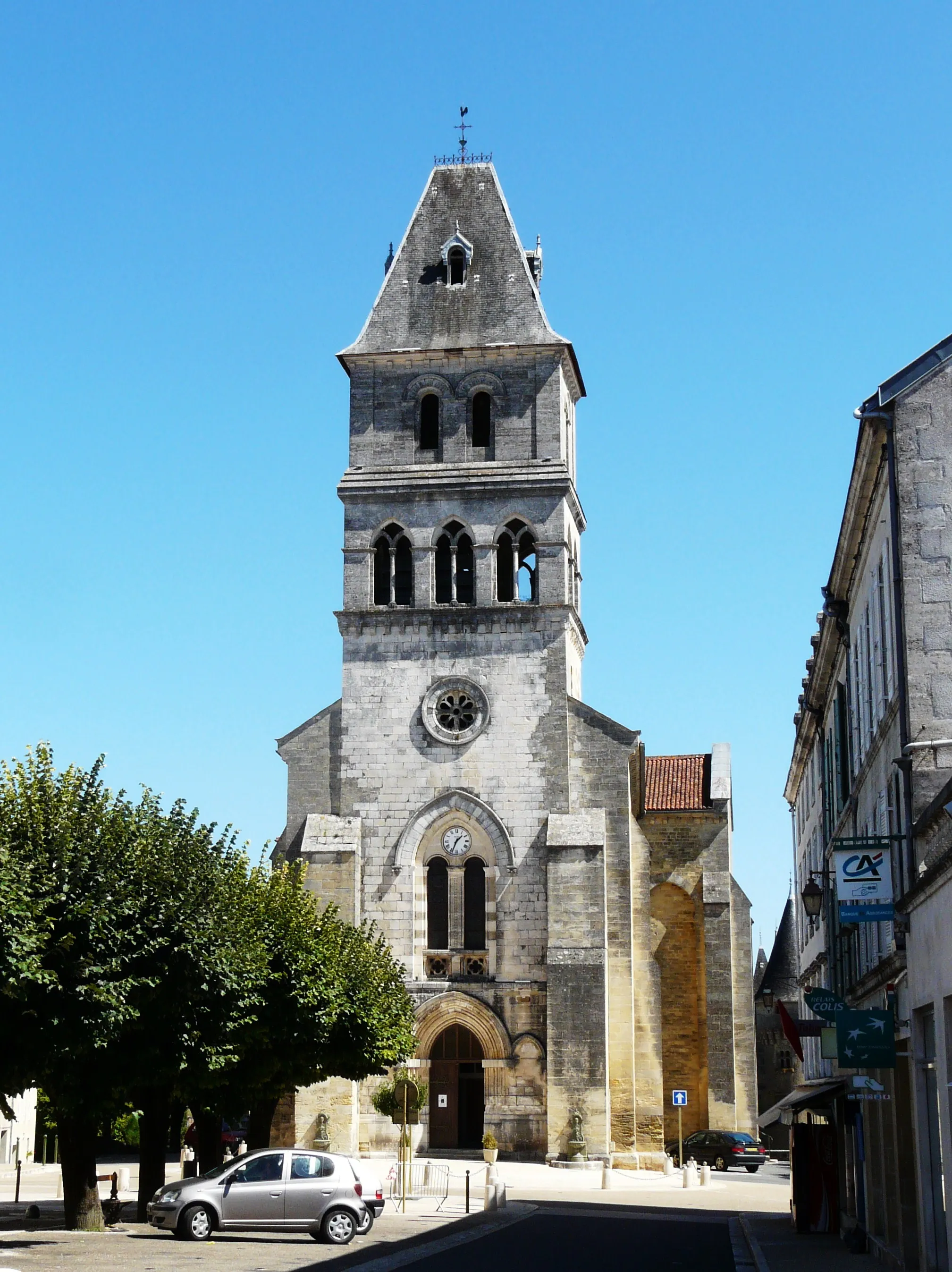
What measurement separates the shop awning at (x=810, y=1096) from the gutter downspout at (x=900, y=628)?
7018mm

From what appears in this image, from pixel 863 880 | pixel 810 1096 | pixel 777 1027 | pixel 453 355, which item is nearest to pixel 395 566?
pixel 453 355

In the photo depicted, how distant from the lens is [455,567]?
4566cm

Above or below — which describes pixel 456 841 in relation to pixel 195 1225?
above

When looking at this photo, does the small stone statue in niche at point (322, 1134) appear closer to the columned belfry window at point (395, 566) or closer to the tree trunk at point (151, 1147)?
the tree trunk at point (151, 1147)

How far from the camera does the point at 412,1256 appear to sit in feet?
70.2

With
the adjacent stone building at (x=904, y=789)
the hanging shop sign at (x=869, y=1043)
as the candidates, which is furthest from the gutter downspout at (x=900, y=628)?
the hanging shop sign at (x=869, y=1043)

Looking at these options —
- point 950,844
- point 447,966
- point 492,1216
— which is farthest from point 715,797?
point 950,844

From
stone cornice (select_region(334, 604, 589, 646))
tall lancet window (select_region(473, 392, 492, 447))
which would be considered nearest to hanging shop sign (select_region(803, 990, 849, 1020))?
stone cornice (select_region(334, 604, 589, 646))

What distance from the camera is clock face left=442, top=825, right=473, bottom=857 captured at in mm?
43688

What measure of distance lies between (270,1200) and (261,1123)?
874cm

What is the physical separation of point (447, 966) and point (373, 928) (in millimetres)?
3816

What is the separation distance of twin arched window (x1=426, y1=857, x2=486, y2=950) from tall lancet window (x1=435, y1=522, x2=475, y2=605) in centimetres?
746

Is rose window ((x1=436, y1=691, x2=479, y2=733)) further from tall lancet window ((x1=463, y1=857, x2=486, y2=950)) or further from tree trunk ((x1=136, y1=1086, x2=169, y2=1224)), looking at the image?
tree trunk ((x1=136, y1=1086, x2=169, y2=1224))

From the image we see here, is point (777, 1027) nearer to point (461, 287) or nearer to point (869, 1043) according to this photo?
point (461, 287)
